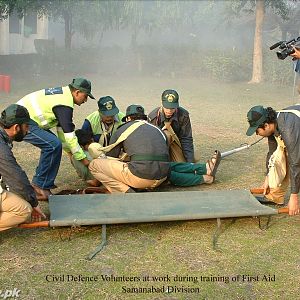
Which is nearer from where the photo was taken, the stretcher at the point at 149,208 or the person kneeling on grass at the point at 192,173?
the stretcher at the point at 149,208

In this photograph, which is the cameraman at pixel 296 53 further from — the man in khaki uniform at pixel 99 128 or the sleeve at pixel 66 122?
the sleeve at pixel 66 122

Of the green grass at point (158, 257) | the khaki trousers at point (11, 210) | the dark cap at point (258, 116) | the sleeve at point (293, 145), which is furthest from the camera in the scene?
the dark cap at point (258, 116)

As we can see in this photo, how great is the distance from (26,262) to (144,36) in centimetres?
3120

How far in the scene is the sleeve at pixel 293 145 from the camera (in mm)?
4207

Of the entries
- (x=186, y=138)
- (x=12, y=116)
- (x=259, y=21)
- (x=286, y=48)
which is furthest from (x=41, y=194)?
(x=259, y=21)

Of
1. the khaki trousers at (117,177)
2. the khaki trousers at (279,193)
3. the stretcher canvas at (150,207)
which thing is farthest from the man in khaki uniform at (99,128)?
the khaki trousers at (279,193)

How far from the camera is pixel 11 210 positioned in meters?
3.77

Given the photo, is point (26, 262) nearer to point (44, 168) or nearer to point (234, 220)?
point (44, 168)

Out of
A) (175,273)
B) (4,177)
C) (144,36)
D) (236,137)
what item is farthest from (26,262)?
(144,36)

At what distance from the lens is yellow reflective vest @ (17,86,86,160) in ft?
16.1

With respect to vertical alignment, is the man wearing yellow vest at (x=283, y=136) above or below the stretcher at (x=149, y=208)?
above

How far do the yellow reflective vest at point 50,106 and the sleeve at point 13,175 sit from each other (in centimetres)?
117

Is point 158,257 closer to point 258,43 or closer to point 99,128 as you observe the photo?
point 99,128

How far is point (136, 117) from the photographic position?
5246 millimetres
